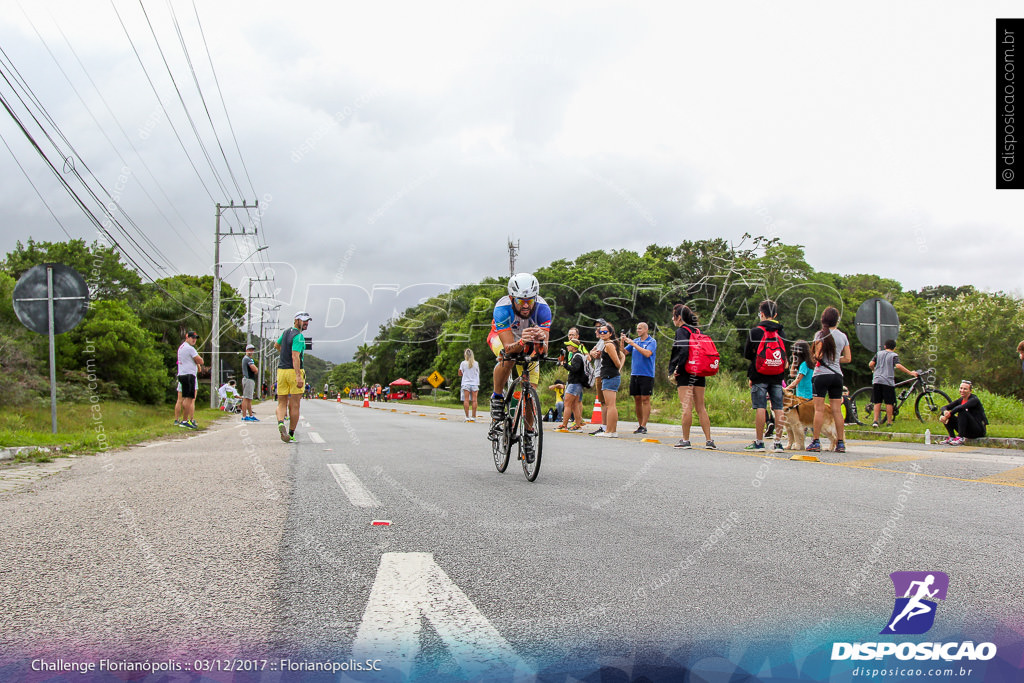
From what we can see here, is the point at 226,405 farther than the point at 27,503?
Yes

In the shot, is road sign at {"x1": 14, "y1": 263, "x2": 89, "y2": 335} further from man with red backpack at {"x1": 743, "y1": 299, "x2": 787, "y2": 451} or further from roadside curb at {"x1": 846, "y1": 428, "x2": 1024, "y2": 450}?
roadside curb at {"x1": 846, "y1": 428, "x2": 1024, "y2": 450}

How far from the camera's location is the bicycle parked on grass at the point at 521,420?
6.39 metres

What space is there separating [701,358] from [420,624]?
813 cm

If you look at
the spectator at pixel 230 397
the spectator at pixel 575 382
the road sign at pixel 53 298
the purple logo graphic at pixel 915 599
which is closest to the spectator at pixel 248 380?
the road sign at pixel 53 298

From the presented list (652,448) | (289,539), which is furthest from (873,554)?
(652,448)

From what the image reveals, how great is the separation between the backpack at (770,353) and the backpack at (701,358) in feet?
2.01

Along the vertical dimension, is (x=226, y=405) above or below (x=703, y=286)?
below

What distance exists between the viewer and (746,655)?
233 centimetres

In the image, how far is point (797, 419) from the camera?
1032cm

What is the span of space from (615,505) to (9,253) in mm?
60021

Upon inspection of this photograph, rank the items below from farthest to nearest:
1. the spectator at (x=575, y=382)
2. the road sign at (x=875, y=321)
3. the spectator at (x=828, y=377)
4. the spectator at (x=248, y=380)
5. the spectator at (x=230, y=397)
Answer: the spectator at (x=230, y=397) < the spectator at (x=248, y=380) < the spectator at (x=575, y=382) < the road sign at (x=875, y=321) < the spectator at (x=828, y=377)

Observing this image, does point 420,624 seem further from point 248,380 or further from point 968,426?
point 248,380

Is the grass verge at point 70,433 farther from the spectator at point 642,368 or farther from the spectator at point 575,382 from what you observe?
the spectator at point 642,368

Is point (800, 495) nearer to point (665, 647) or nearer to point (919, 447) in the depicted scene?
point (665, 647)
